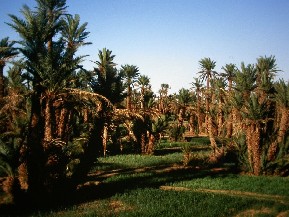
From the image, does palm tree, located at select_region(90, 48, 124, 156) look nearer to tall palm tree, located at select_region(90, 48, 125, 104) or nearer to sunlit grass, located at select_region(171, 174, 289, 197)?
tall palm tree, located at select_region(90, 48, 125, 104)

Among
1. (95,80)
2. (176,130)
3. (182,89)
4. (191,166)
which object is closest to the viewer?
(191,166)

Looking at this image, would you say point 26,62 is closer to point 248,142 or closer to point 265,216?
point 265,216

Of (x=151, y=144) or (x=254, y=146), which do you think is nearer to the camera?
(x=254, y=146)

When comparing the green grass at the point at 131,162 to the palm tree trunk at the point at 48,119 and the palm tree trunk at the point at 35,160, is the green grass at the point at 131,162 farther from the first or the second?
the palm tree trunk at the point at 35,160

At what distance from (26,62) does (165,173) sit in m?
9.93

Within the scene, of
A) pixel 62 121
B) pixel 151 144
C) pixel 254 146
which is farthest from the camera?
pixel 151 144

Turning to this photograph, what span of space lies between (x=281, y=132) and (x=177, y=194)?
29.0 feet

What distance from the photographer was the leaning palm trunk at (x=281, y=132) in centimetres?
1753

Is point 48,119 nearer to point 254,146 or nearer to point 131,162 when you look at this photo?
point 131,162

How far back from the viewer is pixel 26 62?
555 inches

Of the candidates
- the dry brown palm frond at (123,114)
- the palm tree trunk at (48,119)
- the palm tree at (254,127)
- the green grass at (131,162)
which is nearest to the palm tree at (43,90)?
the palm tree trunk at (48,119)

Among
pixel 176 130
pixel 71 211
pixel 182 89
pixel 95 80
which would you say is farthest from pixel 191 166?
pixel 182 89

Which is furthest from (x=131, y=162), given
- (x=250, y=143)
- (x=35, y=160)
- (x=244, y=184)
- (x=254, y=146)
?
(x=35, y=160)

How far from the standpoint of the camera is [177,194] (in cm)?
1297
